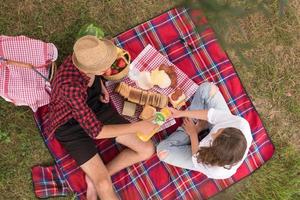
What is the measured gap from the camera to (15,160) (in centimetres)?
329

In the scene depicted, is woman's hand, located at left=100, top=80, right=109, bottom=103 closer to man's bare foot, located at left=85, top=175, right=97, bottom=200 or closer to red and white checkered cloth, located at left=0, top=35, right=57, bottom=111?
red and white checkered cloth, located at left=0, top=35, right=57, bottom=111

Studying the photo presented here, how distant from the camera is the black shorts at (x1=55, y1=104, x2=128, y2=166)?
2.99 metres

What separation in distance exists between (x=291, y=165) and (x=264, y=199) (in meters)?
0.38

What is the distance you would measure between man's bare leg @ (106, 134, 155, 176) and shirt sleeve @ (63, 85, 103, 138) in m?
0.48

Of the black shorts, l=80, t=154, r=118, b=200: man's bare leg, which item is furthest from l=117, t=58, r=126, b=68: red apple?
l=80, t=154, r=118, b=200: man's bare leg

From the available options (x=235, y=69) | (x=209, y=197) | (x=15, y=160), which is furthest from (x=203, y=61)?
(x=15, y=160)

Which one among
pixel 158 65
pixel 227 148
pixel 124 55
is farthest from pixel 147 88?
pixel 227 148

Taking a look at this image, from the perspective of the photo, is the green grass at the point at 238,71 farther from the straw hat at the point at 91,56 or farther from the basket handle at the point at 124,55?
the straw hat at the point at 91,56

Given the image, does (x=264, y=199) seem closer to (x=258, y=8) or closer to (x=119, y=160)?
(x=119, y=160)

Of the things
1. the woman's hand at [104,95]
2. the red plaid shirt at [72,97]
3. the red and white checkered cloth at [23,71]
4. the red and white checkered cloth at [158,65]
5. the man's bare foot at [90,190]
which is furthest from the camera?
the red and white checkered cloth at [158,65]

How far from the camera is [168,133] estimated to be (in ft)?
11.4

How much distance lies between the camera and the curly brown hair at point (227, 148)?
2.67 metres

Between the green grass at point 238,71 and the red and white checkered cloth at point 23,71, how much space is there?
39 cm

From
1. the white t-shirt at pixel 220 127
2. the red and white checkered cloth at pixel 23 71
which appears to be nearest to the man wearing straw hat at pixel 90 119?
the red and white checkered cloth at pixel 23 71
